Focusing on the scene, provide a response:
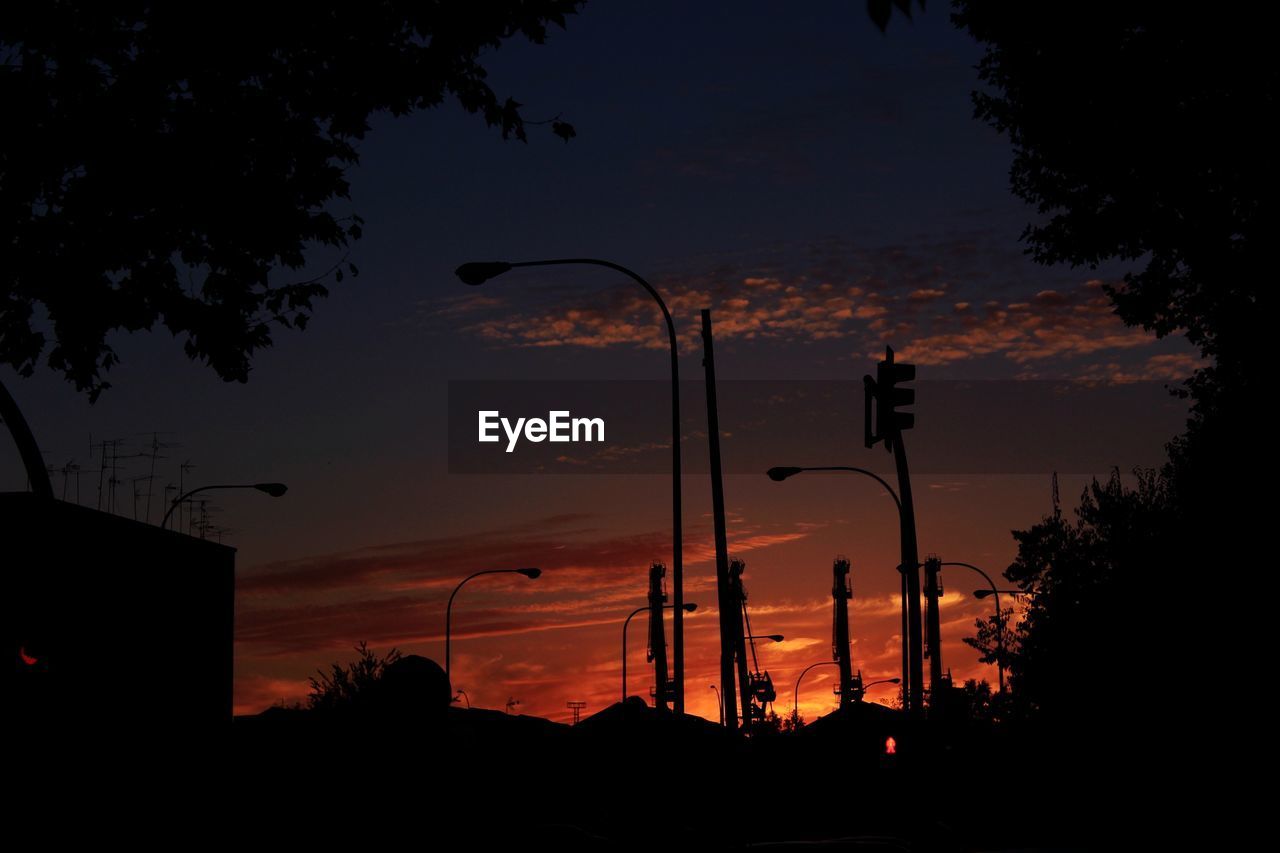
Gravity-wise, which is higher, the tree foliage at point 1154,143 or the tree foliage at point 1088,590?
the tree foliage at point 1154,143

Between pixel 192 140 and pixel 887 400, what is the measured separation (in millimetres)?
9333

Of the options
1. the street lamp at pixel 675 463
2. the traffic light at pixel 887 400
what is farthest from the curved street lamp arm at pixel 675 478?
the traffic light at pixel 887 400

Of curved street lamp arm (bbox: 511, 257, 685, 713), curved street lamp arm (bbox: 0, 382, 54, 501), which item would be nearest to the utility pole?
curved street lamp arm (bbox: 511, 257, 685, 713)

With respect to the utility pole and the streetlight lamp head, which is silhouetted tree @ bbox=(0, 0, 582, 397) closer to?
the streetlight lamp head

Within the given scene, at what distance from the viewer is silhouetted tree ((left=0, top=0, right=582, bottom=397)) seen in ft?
39.5

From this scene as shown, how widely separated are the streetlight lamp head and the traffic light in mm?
8786

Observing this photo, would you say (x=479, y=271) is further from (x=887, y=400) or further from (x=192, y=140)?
(x=192, y=140)

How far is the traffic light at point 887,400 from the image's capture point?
18.4 meters

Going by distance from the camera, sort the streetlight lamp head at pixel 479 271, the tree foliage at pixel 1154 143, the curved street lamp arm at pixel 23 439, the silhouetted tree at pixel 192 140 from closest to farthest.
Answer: the silhouetted tree at pixel 192 140, the curved street lamp arm at pixel 23 439, the tree foliage at pixel 1154 143, the streetlight lamp head at pixel 479 271

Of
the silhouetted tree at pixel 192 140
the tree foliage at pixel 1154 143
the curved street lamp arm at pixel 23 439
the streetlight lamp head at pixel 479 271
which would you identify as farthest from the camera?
the streetlight lamp head at pixel 479 271

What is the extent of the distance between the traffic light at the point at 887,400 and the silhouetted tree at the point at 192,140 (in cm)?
685

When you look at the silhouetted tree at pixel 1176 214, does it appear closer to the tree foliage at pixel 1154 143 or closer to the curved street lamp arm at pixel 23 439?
the tree foliage at pixel 1154 143

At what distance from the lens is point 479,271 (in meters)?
25.3

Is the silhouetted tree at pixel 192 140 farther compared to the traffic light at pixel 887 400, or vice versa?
the traffic light at pixel 887 400
